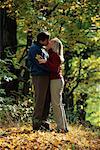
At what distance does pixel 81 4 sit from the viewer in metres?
14.0

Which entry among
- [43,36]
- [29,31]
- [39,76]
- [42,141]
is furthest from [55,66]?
[29,31]

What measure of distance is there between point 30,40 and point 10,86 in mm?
1888

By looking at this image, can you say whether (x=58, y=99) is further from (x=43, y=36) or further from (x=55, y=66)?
(x=43, y=36)

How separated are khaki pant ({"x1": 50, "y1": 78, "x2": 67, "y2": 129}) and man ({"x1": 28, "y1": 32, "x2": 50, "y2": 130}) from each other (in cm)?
15

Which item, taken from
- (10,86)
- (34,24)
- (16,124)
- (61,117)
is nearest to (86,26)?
(34,24)

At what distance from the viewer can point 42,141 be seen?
7934 millimetres

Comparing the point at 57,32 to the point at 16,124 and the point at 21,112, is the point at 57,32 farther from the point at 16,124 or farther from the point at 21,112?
the point at 16,124

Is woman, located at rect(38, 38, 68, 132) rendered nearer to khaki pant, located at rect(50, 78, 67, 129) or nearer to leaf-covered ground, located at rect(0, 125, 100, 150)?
khaki pant, located at rect(50, 78, 67, 129)

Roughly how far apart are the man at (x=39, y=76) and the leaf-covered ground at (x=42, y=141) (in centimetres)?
35

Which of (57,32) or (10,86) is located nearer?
(57,32)

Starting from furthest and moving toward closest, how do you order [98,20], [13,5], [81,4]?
[98,20]
[81,4]
[13,5]

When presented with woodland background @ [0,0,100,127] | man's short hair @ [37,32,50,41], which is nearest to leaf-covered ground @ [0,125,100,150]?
man's short hair @ [37,32,50,41]

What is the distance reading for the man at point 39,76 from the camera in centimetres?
887

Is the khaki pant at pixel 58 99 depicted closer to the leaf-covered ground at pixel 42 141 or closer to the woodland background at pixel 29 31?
the leaf-covered ground at pixel 42 141
